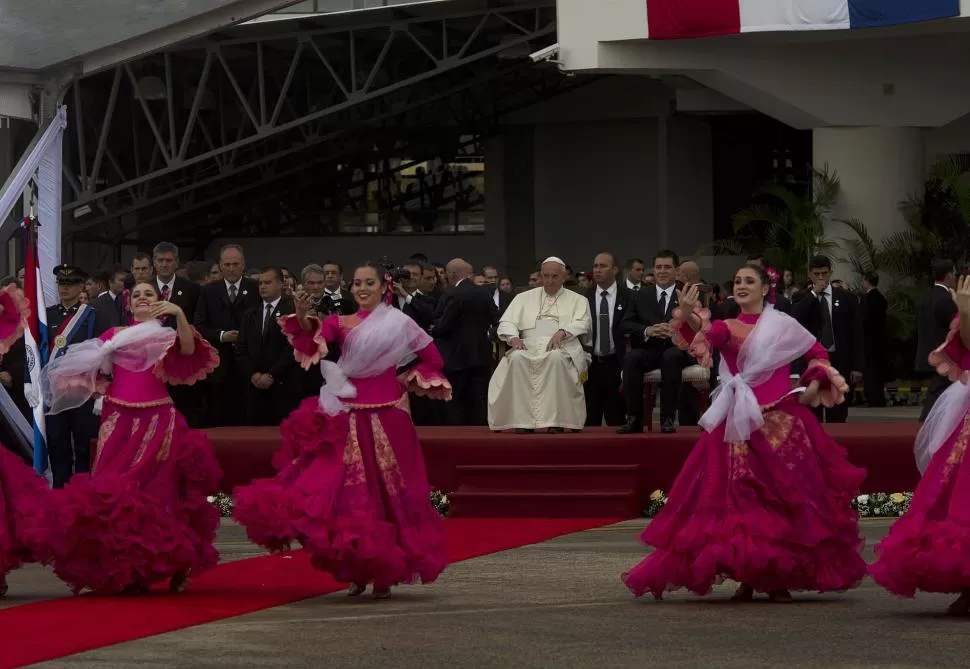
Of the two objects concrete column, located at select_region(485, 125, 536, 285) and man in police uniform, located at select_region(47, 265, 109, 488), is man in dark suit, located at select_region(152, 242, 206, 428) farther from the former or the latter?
concrete column, located at select_region(485, 125, 536, 285)

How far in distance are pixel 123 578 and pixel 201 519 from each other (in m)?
0.56

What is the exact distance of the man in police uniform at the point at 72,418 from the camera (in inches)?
551

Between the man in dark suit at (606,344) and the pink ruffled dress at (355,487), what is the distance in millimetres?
5919

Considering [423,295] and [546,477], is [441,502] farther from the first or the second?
[423,295]

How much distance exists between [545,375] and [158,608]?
6.22m

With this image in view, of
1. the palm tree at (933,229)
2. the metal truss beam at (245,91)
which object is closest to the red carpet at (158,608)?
the palm tree at (933,229)

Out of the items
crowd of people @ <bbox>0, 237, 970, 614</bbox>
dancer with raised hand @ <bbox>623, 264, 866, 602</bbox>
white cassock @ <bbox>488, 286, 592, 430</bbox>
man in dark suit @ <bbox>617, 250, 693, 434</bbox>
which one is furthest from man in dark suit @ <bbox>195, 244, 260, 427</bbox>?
dancer with raised hand @ <bbox>623, 264, 866, 602</bbox>

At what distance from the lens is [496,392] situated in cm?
1482

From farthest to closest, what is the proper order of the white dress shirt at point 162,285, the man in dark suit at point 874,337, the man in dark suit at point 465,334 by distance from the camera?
the man in dark suit at point 874,337 < the man in dark suit at point 465,334 < the white dress shirt at point 162,285

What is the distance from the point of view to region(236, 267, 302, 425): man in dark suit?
50.1ft

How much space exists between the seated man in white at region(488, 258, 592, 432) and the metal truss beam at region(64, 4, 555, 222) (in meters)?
15.4

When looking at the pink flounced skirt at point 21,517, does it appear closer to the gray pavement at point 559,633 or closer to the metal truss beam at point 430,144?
the gray pavement at point 559,633

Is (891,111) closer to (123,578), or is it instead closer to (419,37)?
(419,37)

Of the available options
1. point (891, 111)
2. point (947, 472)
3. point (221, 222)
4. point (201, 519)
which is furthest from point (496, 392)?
point (221, 222)
